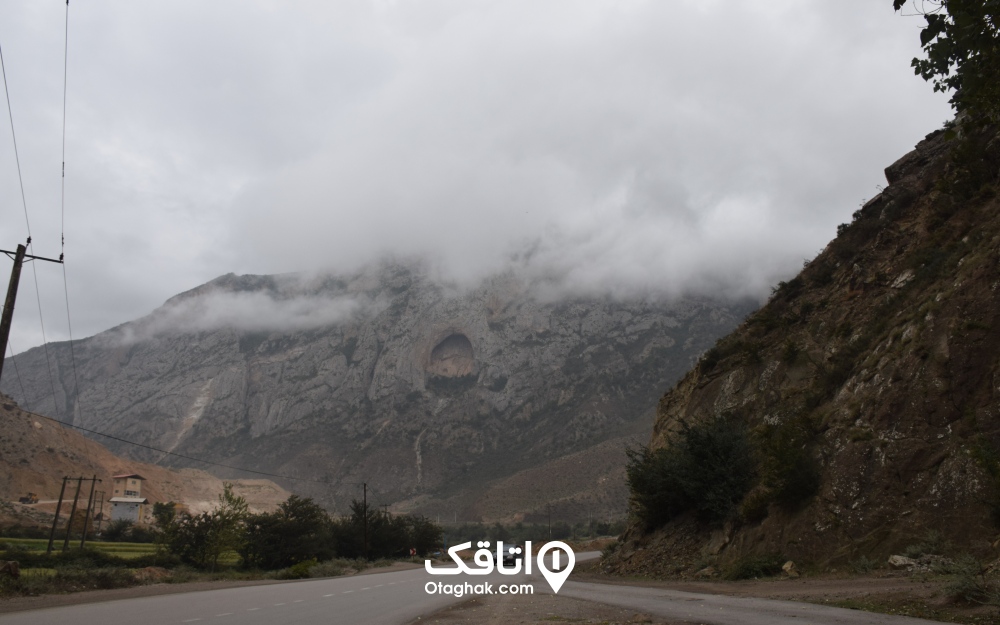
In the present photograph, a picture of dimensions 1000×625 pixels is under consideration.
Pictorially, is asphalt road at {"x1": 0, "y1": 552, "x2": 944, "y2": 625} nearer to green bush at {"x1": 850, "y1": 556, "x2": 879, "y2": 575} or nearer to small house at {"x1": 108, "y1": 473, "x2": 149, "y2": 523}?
green bush at {"x1": 850, "y1": 556, "x2": 879, "y2": 575}

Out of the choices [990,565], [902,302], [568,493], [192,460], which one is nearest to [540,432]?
[568,493]

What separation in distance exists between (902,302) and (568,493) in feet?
316

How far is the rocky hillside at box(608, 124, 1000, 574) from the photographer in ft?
→ 52.6

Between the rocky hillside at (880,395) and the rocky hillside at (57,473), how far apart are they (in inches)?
2989

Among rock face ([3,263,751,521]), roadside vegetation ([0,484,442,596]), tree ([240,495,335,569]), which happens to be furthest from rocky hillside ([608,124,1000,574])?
rock face ([3,263,751,521])

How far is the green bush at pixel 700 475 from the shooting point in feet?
77.2

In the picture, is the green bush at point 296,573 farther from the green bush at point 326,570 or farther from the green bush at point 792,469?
the green bush at point 792,469

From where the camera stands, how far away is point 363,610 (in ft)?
45.8

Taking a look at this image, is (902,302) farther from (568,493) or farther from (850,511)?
(568,493)

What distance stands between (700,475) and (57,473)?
105785 millimetres

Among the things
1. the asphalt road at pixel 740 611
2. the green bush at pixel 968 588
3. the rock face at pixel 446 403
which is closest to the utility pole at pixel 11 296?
the asphalt road at pixel 740 611

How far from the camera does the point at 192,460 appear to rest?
564ft

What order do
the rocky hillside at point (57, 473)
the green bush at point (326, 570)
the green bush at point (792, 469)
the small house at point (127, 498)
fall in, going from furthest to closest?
the small house at point (127, 498)
the rocky hillside at point (57, 473)
the green bush at point (326, 570)
the green bush at point (792, 469)

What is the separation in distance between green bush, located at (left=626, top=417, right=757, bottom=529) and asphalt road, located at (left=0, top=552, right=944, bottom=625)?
23.6ft
